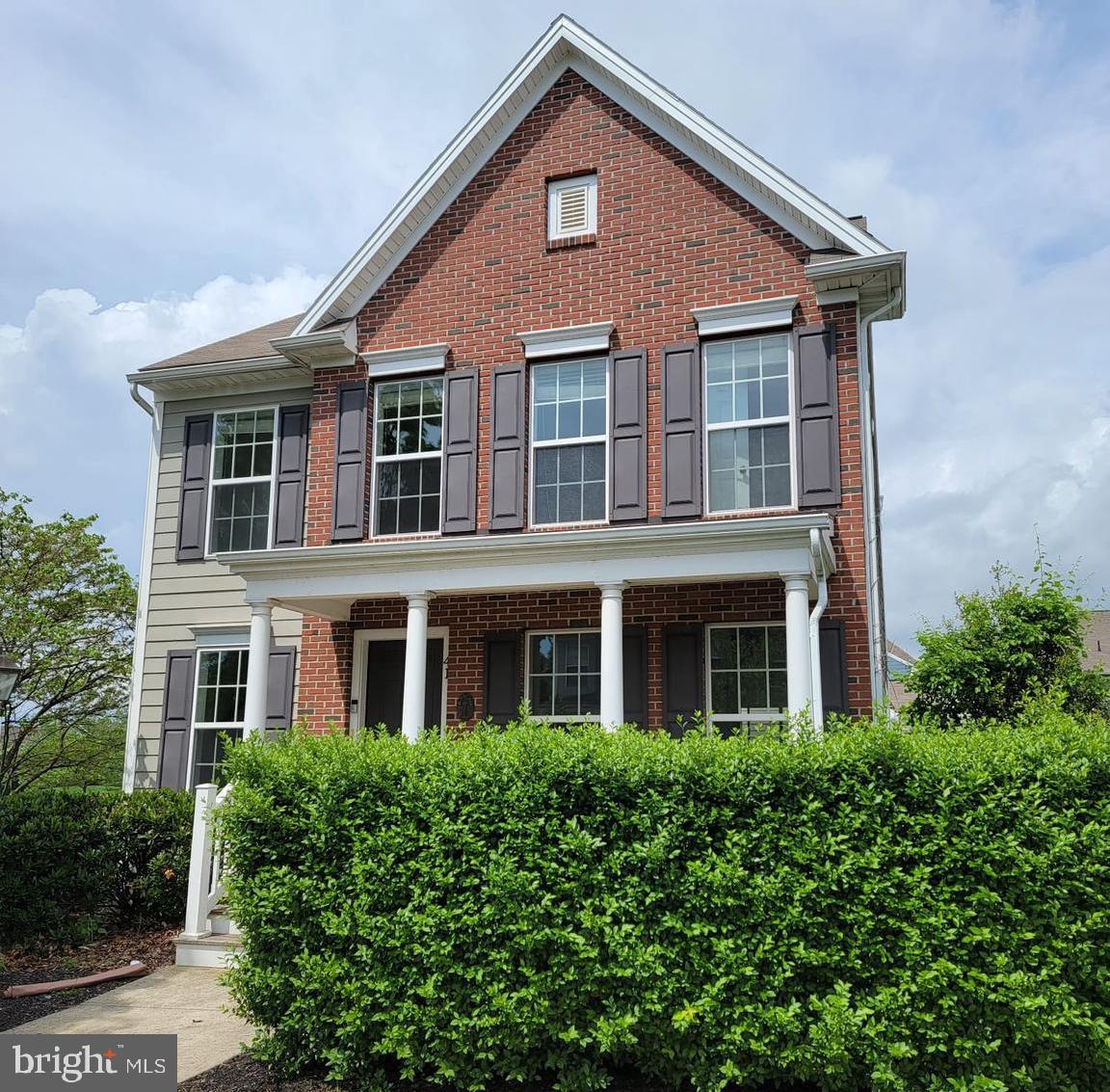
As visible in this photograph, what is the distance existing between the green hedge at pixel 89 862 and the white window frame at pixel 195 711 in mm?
2106

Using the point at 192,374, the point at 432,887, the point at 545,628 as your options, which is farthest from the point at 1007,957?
the point at 192,374

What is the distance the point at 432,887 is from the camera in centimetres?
546

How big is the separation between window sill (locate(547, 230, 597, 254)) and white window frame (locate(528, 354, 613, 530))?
4.29 ft

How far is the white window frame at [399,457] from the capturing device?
11.2 metres

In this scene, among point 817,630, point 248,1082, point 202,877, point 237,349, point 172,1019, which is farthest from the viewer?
point 237,349

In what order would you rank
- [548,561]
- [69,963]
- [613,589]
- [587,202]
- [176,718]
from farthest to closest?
[176,718] → [587,202] → [548,561] → [613,589] → [69,963]

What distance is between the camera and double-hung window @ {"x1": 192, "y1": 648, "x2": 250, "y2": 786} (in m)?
12.0

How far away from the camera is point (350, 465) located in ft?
37.6

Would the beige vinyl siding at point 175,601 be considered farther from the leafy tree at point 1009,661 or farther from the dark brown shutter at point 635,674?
the leafy tree at point 1009,661

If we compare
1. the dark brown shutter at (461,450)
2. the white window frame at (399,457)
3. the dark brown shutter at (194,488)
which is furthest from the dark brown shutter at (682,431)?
the dark brown shutter at (194,488)

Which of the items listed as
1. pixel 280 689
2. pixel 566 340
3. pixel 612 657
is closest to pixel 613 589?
pixel 612 657

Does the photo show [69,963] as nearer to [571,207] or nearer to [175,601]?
[175,601]

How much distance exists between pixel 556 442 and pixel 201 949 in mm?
6074

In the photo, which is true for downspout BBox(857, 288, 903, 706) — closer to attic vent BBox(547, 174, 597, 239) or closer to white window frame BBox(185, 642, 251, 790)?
attic vent BBox(547, 174, 597, 239)
